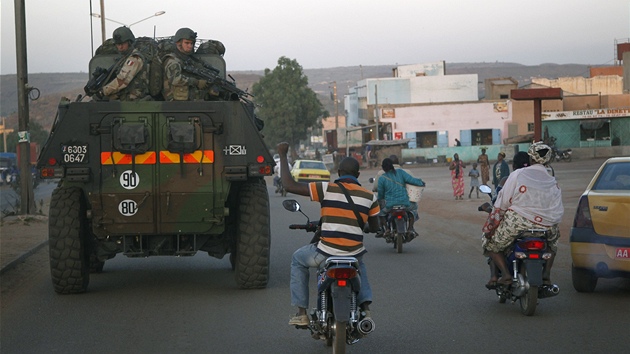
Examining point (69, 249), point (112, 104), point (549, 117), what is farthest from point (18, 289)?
point (549, 117)

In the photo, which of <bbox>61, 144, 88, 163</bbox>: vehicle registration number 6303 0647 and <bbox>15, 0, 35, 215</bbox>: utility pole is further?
<bbox>15, 0, 35, 215</bbox>: utility pole

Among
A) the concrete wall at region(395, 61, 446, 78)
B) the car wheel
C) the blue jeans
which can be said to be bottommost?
the car wheel

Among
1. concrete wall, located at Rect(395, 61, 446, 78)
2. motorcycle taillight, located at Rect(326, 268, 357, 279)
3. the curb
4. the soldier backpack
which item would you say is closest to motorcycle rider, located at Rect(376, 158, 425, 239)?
the soldier backpack

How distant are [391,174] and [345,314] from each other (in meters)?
9.58

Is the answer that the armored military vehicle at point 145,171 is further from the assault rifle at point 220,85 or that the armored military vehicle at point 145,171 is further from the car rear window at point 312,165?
the car rear window at point 312,165

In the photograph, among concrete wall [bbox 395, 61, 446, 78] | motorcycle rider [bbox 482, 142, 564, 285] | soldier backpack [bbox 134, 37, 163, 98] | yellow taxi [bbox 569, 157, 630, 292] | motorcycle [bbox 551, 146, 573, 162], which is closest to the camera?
motorcycle rider [bbox 482, 142, 564, 285]

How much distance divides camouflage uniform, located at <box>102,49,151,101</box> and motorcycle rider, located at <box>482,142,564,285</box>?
4.82 m

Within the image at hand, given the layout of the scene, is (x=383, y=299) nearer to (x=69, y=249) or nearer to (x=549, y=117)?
(x=69, y=249)

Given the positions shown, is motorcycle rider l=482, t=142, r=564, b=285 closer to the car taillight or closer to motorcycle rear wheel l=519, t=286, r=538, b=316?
motorcycle rear wheel l=519, t=286, r=538, b=316

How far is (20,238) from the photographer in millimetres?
19422

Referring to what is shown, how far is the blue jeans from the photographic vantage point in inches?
289

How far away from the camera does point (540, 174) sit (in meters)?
9.43

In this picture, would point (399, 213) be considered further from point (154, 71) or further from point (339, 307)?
point (339, 307)

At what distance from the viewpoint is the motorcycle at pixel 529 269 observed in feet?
29.3
